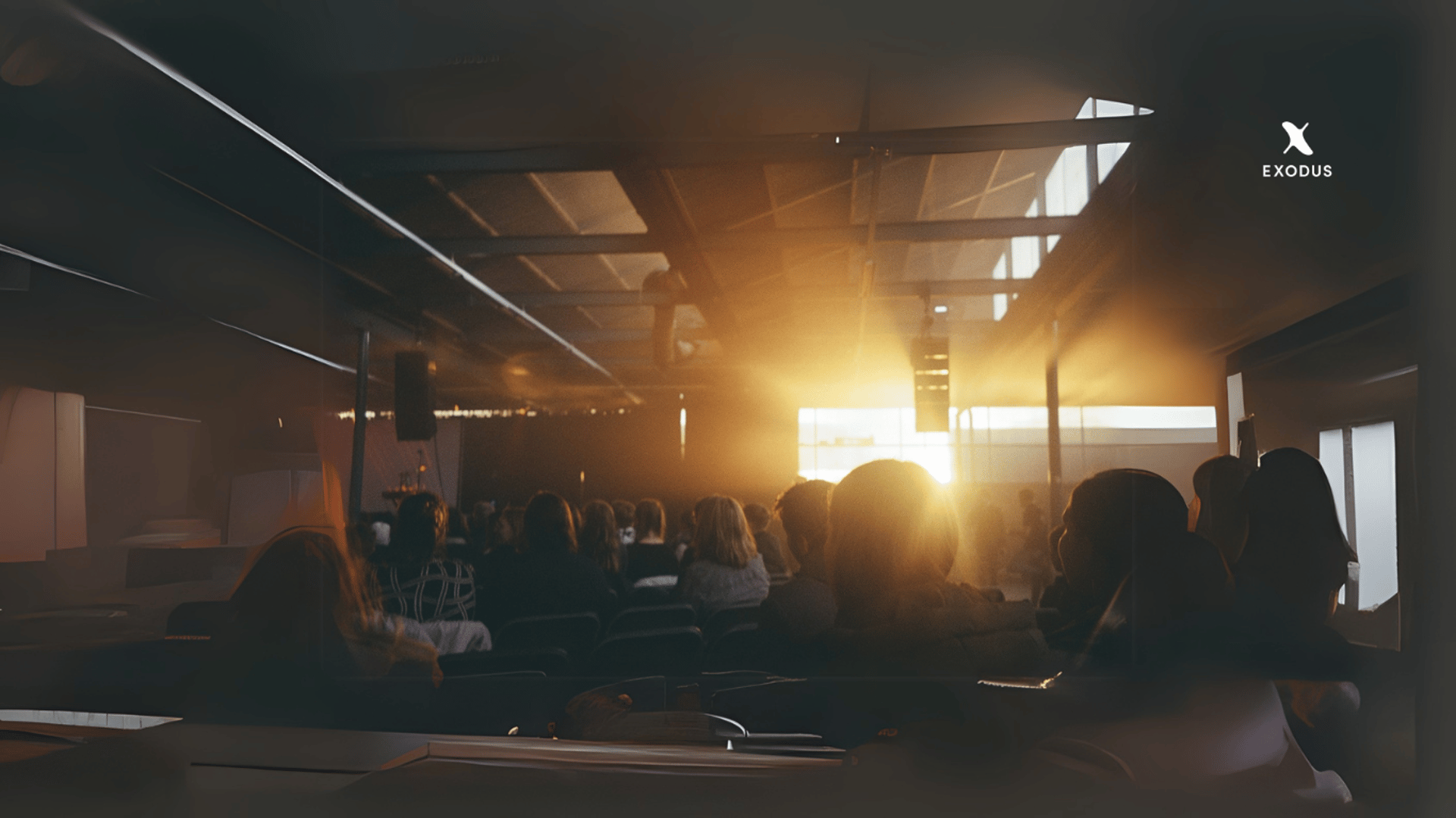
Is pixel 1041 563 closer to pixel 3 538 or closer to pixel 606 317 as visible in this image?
pixel 606 317

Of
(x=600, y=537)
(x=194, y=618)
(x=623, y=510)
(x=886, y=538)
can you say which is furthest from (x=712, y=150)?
(x=623, y=510)

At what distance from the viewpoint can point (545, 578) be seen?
2.35m

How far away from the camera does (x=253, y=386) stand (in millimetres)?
1447

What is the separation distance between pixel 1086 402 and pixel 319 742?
4.95ft

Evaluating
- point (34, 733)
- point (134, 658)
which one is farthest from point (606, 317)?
point (34, 733)

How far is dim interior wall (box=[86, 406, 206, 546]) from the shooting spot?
132 centimetres

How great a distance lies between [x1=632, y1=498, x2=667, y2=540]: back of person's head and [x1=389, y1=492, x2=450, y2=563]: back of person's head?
185cm

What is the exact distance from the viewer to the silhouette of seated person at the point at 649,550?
143 inches

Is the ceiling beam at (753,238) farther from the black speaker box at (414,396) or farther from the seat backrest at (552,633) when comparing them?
the seat backrest at (552,633)

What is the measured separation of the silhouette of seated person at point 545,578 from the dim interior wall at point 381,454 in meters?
0.33

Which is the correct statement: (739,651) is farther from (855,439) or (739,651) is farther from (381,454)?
(855,439)

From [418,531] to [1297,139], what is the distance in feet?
6.97

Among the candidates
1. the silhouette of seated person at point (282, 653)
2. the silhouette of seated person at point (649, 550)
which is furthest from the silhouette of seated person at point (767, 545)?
the silhouette of seated person at point (282, 653)

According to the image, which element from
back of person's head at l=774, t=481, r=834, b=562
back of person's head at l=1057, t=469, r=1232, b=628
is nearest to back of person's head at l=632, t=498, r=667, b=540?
back of person's head at l=774, t=481, r=834, b=562
